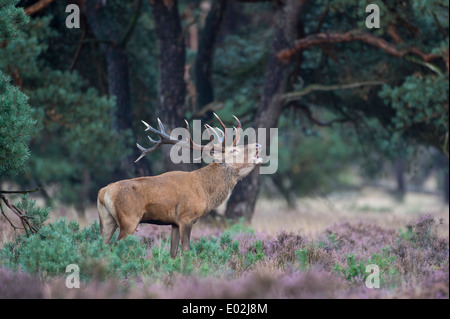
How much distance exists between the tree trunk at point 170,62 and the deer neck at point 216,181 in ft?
15.8

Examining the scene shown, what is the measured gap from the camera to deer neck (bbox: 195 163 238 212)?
26.8 ft

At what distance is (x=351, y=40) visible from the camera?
12438mm

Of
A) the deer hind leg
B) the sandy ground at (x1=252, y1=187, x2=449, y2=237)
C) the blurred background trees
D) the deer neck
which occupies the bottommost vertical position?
the sandy ground at (x1=252, y1=187, x2=449, y2=237)

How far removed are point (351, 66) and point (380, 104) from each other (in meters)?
1.15

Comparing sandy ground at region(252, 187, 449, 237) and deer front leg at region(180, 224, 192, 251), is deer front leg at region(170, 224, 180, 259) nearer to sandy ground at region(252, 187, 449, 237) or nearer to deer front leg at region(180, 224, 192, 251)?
deer front leg at region(180, 224, 192, 251)

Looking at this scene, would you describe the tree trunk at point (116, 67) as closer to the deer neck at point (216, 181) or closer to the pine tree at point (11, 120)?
the deer neck at point (216, 181)

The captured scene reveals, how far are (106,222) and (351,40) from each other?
279 inches

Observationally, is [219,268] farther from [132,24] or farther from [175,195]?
[132,24]

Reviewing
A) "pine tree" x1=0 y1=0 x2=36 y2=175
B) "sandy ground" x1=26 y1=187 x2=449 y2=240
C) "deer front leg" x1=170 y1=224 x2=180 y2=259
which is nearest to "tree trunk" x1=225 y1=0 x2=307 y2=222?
"sandy ground" x1=26 y1=187 x2=449 y2=240

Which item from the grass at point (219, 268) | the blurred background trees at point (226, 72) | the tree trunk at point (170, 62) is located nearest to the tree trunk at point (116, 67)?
the blurred background trees at point (226, 72)

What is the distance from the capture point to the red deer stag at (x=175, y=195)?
7.46m

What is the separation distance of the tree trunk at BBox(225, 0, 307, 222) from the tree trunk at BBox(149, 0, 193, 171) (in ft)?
4.48

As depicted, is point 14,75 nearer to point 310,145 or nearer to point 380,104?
point 380,104
